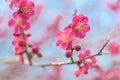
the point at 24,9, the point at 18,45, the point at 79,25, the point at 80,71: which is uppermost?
the point at 24,9

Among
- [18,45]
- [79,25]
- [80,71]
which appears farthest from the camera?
[18,45]

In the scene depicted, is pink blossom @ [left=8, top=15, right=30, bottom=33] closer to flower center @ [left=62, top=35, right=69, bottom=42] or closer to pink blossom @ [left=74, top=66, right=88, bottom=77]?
flower center @ [left=62, top=35, right=69, bottom=42]

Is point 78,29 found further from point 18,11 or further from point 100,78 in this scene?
point 100,78

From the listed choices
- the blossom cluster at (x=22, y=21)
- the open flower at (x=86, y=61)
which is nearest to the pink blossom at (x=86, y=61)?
the open flower at (x=86, y=61)

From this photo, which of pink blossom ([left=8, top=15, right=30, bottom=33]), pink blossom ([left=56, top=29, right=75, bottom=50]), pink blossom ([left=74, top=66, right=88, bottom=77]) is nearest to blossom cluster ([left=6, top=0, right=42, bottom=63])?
pink blossom ([left=8, top=15, right=30, bottom=33])

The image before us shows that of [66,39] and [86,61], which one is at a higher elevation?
[66,39]

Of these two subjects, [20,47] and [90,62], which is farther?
[20,47]

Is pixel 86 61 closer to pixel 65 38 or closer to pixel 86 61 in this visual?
pixel 86 61

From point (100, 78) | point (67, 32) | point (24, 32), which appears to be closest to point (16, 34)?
point (24, 32)

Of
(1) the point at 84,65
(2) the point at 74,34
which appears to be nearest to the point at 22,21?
(2) the point at 74,34
